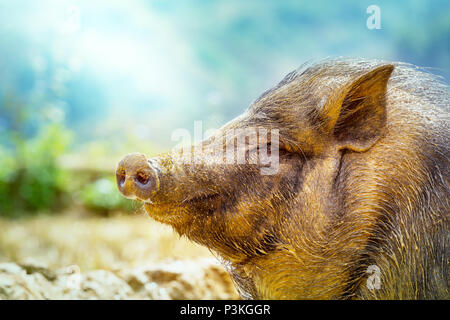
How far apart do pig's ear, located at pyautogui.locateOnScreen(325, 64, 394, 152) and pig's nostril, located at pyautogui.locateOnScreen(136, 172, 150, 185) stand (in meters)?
0.64

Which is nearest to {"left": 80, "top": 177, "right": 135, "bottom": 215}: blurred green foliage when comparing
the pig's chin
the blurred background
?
the blurred background

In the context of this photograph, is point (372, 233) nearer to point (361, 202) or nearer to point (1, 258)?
point (361, 202)

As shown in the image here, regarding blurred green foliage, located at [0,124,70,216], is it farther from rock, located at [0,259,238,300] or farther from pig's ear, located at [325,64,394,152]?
pig's ear, located at [325,64,394,152]

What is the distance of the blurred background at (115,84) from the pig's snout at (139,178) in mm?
1959

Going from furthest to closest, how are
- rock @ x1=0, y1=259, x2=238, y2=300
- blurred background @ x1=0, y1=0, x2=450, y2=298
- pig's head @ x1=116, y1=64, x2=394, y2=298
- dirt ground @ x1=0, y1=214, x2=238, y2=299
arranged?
blurred background @ x1=0, y1=0, x2=450, y2=298, dirt ground @ x1=0, y1=214, x2=238, y2=299, rock @ x1=0, y1=259, x2=238, y2=300, pig's head @ x1=116, y1=64, x2=394, y2=298

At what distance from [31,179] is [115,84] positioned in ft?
9.87

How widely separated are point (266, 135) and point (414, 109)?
547mm

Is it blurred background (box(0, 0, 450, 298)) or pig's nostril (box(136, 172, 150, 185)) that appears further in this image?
blurred background (box(0, 0, 450, 298))

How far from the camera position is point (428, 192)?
4.84ft

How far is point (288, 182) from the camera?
154 centimetres

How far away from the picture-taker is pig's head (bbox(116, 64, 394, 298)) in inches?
58.3

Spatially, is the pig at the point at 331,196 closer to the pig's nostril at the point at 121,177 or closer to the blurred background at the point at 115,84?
the pig's nostril at the point at 121,177

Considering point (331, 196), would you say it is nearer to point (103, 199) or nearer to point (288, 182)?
point (288, 182)

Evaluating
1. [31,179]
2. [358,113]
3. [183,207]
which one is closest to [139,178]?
[183,207]
